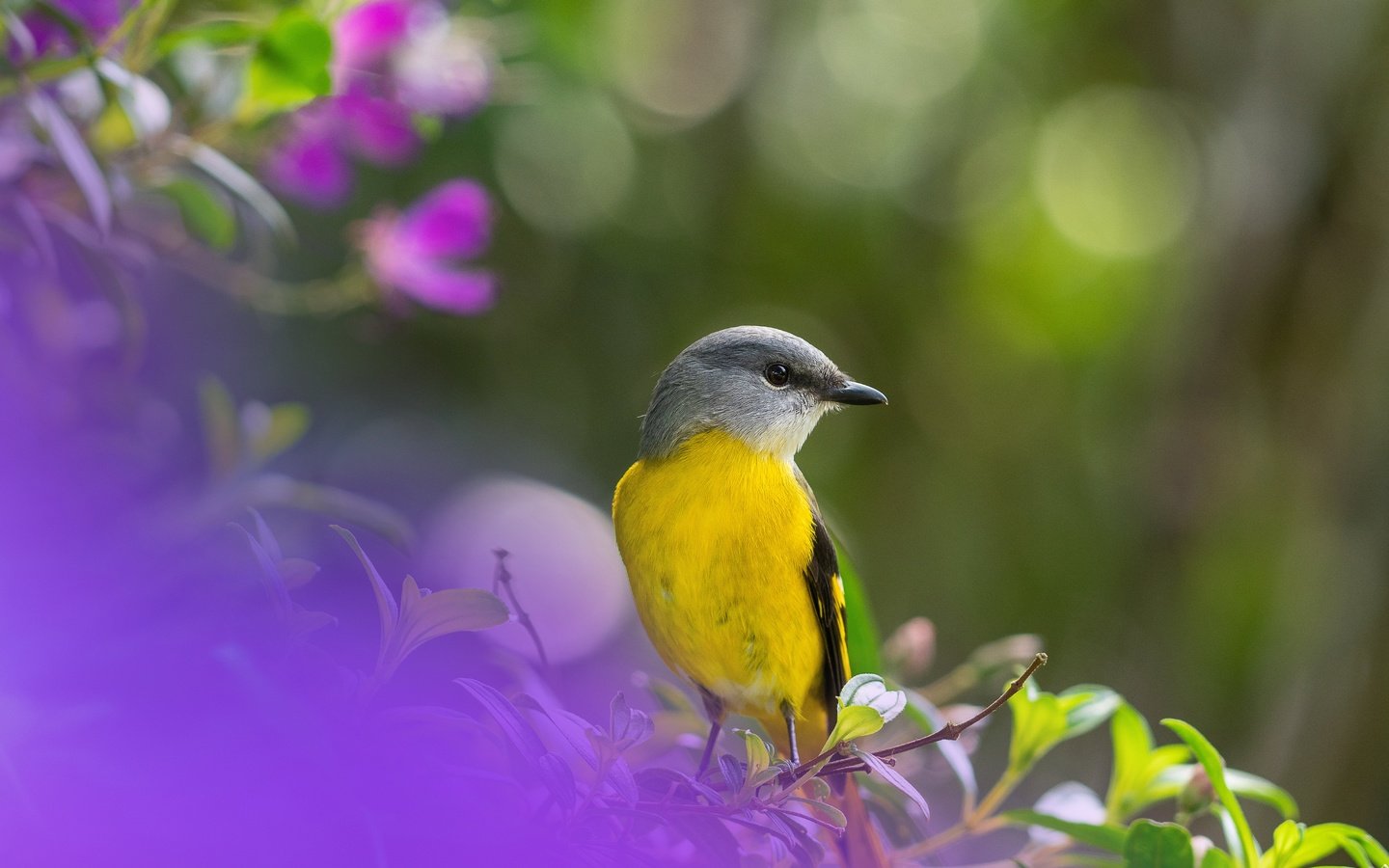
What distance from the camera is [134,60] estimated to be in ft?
4.04

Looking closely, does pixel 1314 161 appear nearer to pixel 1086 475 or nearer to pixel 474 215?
pixel 1086 475

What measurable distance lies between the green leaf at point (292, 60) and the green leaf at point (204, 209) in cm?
27

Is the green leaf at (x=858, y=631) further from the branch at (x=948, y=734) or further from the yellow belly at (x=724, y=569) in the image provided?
the branch at (x=948, y=734)

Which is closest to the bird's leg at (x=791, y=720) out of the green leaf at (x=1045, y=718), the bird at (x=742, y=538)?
the bird at (x=742, y=538)

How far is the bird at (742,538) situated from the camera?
53.8 inches

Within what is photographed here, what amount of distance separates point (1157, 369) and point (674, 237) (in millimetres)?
1911

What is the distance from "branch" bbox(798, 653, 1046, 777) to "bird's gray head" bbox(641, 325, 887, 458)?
0.64m

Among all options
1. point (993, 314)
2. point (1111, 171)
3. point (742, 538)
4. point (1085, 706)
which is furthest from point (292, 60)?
point (1111, 171)

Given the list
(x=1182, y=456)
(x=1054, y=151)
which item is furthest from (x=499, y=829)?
(x=1054, y=151)

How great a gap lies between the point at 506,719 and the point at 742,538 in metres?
0.65

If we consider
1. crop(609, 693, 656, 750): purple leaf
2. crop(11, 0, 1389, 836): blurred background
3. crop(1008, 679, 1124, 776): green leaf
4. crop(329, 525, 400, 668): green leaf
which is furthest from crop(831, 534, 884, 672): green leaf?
crop(11, 0, 1389, 836): blurred background

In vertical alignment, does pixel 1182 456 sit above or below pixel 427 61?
below

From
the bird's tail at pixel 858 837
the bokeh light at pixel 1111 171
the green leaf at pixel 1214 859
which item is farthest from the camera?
the bokeh light at pixel 1111 171

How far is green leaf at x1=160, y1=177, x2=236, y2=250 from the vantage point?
57.8 inches
